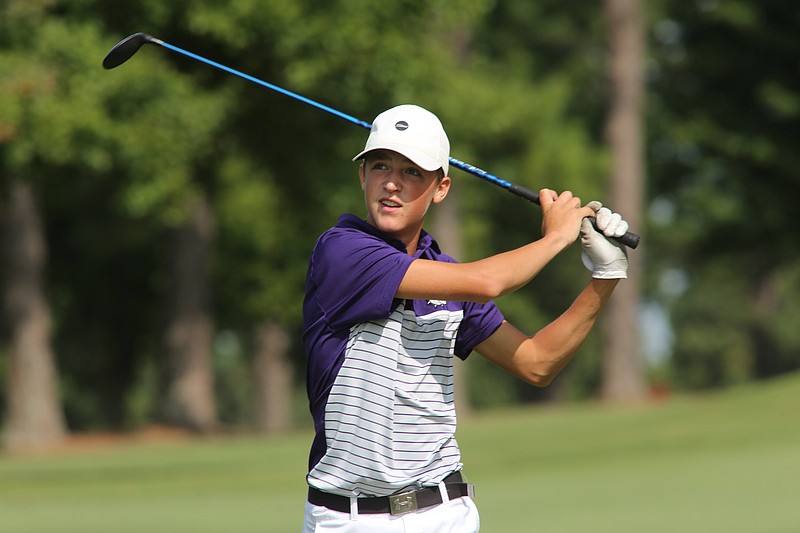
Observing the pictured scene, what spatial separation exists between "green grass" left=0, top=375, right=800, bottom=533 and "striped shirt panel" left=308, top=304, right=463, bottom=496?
7.05 metres

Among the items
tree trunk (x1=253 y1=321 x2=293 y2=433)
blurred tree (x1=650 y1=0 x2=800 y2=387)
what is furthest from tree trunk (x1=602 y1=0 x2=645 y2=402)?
tree trunk (x1=253 y1=321 x2=293 y2=433)

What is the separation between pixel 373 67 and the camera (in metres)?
21.5

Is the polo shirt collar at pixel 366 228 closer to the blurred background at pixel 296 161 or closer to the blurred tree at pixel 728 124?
the blurred background at pixel 296 161

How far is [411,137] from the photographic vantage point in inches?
166

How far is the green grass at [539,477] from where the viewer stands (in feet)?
39.7

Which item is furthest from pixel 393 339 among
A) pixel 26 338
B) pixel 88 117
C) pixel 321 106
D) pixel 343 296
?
pixel 26 338

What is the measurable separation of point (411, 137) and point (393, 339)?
0.61 m

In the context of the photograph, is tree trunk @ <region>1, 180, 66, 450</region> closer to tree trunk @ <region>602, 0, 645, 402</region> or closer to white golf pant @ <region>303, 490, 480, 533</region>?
tree trunk @ <region>602, 0, 645, 402</region>

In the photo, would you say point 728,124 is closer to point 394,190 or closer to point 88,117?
point 88,117

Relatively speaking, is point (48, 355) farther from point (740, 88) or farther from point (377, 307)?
point (377, 307)

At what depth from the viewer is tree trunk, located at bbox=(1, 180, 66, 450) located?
25.5m

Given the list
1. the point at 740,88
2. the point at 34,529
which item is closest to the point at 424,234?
the point at 34,529

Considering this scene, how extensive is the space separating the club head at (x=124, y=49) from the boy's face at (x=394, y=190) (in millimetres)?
1476

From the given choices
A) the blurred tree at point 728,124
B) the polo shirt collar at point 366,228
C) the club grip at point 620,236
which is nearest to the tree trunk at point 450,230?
the blurred tree at point 728,124
